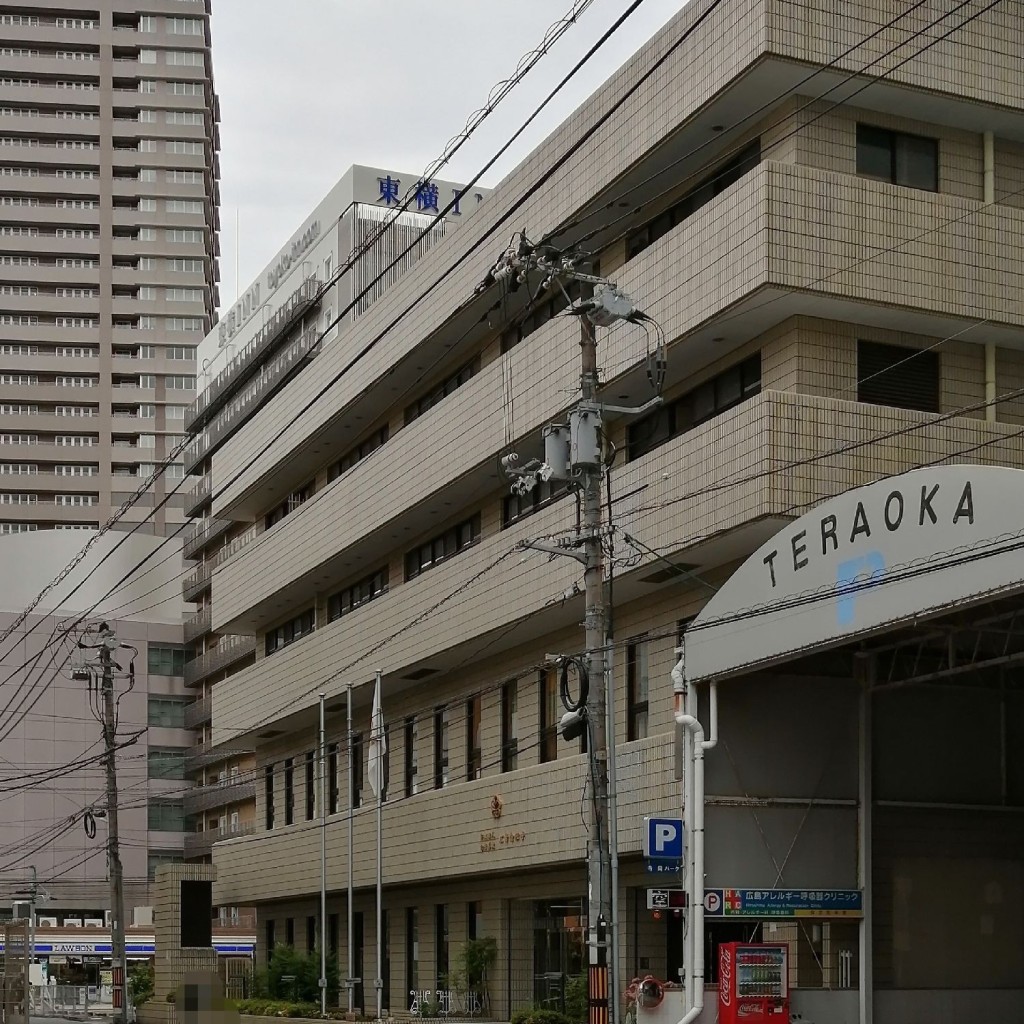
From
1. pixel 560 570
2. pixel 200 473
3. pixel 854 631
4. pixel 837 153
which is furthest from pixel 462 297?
pixel 200 473

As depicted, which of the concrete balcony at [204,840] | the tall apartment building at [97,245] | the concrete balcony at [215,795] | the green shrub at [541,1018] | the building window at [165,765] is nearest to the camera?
the green shrub at [541,1018]

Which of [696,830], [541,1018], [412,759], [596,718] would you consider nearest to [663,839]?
[696,830]

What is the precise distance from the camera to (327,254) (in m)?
61.1

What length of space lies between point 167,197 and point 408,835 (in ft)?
332

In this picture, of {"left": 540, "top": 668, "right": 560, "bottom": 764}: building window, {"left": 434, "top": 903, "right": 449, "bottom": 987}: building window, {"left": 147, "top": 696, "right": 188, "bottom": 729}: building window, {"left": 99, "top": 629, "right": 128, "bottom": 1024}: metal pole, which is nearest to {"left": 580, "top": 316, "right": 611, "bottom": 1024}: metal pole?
{"left": 540, "top": 668, "right": 560, "bottom": 764}: building window

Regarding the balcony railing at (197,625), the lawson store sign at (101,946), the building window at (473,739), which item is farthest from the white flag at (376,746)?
the balcony railing at (197,625)

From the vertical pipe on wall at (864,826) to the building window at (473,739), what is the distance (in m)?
16.8

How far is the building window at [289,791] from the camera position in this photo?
190 feet

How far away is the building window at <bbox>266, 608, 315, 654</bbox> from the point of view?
57031 millimetres

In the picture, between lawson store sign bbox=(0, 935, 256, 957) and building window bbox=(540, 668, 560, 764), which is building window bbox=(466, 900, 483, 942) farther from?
lawson store sign bbox=(0, 935, 256, 957)

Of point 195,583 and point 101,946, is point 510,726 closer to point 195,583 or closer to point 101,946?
point 101,946

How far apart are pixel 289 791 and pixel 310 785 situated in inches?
106

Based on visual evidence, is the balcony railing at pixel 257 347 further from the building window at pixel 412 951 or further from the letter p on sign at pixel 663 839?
the letter p on sign at pixel 663 839

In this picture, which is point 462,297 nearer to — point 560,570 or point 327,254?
point 560,570
